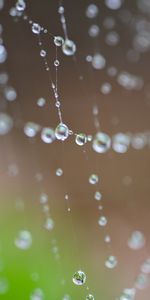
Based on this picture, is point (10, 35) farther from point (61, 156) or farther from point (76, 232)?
point (76, 232)

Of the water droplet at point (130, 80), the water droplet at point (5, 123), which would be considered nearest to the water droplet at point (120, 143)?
the water droplet at point (130, 80)

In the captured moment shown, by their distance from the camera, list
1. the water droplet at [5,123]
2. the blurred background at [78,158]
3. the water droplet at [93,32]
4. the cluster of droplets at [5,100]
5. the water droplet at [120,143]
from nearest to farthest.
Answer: the water droplet at [120,143] → the blurred background at [78,158] → the cluster of droplets at [5,100] → the water droplet at [5,123] → the water droplet at [93,32]

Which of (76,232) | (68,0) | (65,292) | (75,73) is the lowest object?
(65,292)

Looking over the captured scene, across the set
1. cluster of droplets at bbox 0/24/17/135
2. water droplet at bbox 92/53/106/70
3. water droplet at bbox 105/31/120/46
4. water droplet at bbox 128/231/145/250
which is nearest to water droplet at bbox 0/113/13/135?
cluster of droplets at bbox 0/24/17/135

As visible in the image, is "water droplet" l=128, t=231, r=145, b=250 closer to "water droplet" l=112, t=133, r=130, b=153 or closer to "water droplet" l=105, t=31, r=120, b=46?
"water droplet" l=112, t=133, r=130, b=153

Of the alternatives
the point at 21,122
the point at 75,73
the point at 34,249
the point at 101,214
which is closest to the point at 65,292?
the point at 34,249

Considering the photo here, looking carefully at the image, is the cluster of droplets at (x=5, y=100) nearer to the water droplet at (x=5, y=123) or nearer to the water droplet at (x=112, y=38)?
the water droplet at (x=5, y=123)

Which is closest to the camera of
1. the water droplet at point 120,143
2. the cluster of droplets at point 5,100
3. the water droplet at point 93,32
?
the water droplet at point 120,143

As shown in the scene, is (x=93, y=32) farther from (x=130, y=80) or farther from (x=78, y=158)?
(x=78, y=158)
